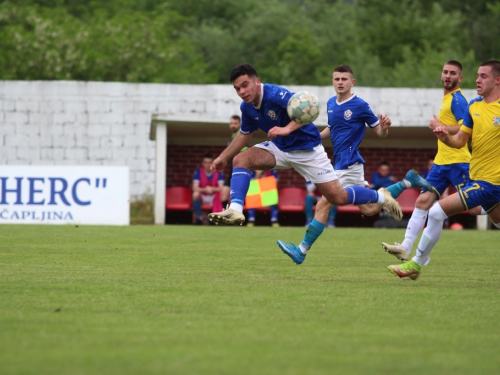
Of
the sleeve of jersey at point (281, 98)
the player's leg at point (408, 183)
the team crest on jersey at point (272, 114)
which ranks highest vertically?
the sleeve of jersey at point (281, 98)

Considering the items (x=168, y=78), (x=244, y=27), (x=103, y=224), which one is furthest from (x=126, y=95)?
(x=244, y=27)

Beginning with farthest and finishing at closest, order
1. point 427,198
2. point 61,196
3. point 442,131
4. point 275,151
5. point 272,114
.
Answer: point 61,196, point 427,198, point 275,151, point 272,114, point 442,131

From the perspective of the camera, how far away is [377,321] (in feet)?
17.0

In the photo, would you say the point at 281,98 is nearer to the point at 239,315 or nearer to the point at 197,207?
the point at 239,315

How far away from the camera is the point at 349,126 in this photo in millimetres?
9617

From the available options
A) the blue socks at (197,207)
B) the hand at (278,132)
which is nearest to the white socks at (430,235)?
the hand at (278,132)

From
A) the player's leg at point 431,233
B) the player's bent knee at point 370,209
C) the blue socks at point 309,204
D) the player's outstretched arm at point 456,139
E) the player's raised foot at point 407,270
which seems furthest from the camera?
the blue socks at point 309,204

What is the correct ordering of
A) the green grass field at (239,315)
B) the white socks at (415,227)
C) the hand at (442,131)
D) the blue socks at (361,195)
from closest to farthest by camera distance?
the green grass field at (239,315) → the hand at (442,131) → the blue socks at (361,195) → the white socks at (415,227)

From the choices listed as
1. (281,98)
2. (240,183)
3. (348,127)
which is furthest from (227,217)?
(348,127)

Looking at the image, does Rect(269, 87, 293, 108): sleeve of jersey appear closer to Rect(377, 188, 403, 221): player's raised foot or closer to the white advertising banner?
Rect(377, 188, 403, 221): player's raised foot

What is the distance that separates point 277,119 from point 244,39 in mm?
49335

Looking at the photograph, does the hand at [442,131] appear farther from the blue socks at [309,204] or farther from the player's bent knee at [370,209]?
the blue socks at [309,204]

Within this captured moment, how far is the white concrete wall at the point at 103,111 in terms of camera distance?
21406mm

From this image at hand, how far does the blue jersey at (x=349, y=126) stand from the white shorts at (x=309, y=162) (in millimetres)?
1463
